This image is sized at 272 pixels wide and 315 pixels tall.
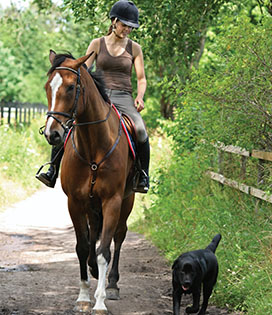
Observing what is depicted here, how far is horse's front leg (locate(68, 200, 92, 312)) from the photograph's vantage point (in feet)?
21.1

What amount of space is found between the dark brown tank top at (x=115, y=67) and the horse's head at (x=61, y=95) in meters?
1.09

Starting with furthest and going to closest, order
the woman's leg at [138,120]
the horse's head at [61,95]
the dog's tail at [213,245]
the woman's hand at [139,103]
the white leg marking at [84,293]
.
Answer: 1. the woman's hand at [139,103]
2. the woman's leg at [138,120]
3. the dog's tail at [213,245]
4. the white leg marking at [84,293]
5. the horse's head at [61,95]

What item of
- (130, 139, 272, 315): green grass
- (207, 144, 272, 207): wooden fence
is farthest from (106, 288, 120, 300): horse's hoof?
(207, 144, 272, 207): wooden fence

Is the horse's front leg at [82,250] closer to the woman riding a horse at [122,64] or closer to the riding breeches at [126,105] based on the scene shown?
the woman riding a horse at [122,64]

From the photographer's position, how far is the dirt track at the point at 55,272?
652cm

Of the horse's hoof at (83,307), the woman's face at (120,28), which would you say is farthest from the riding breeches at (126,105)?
the horse's hoof at (83,307)

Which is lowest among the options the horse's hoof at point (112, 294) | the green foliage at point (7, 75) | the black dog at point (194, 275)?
the green foliage at point (7, 75)

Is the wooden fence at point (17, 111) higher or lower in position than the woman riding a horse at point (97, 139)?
lower

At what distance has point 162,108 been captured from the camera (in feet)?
77.9

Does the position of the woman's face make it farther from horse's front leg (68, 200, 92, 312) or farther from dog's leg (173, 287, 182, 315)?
dog's leg (173, 287, 182, 315)

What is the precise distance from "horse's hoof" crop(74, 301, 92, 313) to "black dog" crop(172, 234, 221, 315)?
0.98 meters

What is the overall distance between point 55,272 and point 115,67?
3180 mm

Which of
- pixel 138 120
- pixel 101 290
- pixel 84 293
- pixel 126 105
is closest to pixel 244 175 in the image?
pixel 138 120

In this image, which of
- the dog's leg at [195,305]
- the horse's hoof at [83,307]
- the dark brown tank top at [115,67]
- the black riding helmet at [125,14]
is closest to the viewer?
the dog's leg at [195,305]
